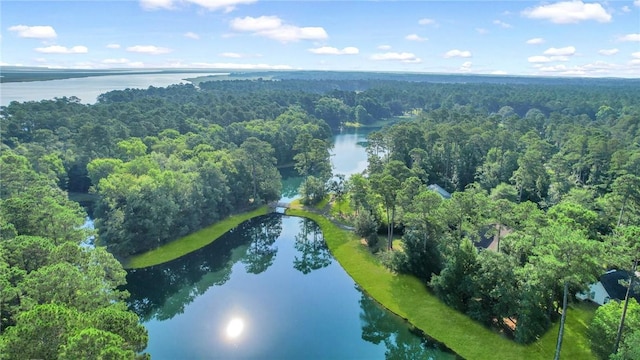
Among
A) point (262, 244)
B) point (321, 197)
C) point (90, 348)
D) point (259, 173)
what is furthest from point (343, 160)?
point (90, 348)

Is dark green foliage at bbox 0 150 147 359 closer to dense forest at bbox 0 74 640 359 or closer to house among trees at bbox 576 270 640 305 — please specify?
dense forest at bbox 0 74 640 359

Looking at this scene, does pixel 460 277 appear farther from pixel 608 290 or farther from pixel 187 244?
pixel 187 244

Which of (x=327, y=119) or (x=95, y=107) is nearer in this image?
(x=95, y=107)

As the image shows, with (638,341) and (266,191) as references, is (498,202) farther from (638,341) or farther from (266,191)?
(266,191)

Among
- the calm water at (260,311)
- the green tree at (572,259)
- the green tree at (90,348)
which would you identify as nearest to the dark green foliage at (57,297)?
the green tree at (90,348)

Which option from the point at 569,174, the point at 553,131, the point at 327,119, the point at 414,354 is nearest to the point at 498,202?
the point at 414,354

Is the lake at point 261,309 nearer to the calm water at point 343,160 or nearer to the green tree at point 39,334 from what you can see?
the green tree at point 39,334

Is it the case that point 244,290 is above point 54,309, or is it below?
below
